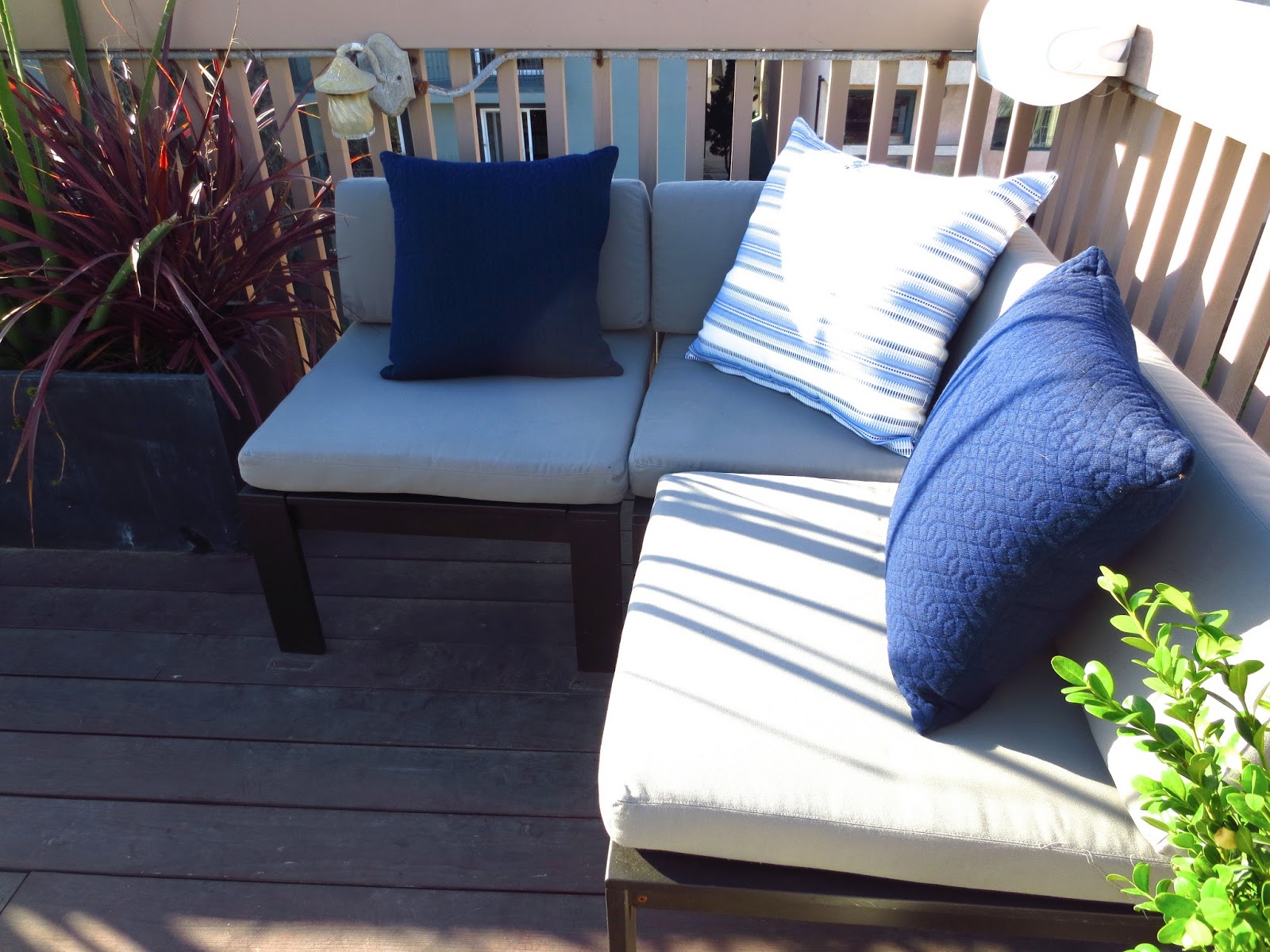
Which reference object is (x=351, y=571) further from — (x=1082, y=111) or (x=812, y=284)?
(x=1082, y=111)

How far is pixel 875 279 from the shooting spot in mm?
1659

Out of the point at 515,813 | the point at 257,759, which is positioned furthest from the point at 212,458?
the point at 515,813

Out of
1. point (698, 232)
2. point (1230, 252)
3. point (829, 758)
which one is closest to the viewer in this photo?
point (829, 758)

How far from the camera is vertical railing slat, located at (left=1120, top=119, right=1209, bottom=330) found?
1556 mm

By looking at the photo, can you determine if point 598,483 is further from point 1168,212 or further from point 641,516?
point 1168,212

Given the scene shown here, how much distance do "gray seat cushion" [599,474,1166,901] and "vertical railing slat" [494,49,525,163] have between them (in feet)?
4.59

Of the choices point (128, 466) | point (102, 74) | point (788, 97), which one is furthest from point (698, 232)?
point (102, 74)

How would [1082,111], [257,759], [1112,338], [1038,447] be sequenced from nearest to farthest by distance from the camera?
[1038,447] → [1112,338] → [257,759] → [1082,111]

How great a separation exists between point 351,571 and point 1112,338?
66.8 inches

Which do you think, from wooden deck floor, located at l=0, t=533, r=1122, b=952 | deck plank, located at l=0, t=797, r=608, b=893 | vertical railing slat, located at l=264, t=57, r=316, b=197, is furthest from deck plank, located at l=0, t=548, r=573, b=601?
vertical railing slat, located at l=264, t=57, r=316, b=197

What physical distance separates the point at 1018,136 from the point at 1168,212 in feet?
2.33

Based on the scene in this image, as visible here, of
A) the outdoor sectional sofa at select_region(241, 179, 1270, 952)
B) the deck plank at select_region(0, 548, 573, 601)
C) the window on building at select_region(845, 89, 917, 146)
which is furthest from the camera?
the window on building at select_region(845, 89, 917, 146)

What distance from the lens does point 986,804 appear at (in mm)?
1042

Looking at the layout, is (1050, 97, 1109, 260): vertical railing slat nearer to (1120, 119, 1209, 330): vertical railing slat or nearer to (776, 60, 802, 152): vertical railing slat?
(1120, 119, 1209, 330): vertical railing slat
